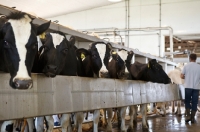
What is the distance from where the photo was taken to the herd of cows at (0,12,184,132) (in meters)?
3.72

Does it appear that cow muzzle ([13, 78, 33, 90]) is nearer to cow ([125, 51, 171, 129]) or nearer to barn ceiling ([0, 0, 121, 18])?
cow ([125, 51, 171, 129])

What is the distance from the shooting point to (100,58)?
6340 millimetres

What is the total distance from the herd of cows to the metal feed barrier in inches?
5.8

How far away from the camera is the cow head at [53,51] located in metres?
4.82

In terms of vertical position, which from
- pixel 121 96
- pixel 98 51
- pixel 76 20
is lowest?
pixel 121 96

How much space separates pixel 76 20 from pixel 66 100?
1358cm

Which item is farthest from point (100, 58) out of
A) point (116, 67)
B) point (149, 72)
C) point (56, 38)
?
point (149, 72)

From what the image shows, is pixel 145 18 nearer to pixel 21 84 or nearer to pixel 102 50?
pixel 102 50

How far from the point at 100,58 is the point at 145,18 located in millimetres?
10963

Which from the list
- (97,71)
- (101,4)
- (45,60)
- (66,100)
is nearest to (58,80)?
(66,100)

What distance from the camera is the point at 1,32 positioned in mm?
3877

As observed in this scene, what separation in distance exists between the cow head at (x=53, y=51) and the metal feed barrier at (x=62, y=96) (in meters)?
0.40

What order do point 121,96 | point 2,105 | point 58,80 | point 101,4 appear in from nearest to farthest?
point 2,105
point 58,80
point 121,96
point 101,4

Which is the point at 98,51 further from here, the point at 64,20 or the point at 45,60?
the point at 64,20
